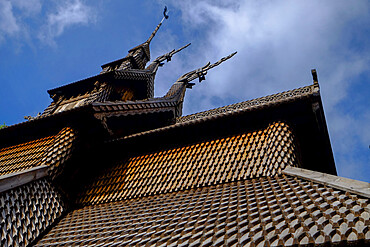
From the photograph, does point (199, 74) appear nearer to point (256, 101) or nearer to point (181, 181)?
point (256, 101)

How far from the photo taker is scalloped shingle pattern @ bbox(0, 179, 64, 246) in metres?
4.95

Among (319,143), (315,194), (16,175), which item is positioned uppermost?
(319,143)

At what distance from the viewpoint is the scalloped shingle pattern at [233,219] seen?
3006 millimetres

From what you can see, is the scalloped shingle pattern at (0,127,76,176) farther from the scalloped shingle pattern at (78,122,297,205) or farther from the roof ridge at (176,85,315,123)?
the roof ridge at (176,85,315,123)

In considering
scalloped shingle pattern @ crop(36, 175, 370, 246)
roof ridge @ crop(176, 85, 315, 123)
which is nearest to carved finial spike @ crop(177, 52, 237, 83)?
roof ridge @ crop(176, 85, 315, 123)

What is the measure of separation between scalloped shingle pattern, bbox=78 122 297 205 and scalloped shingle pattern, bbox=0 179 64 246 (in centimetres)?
102

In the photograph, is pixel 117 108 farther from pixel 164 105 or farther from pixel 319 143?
pixel 319 143

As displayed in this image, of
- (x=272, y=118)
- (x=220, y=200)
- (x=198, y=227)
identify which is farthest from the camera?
(x=272, y=118)

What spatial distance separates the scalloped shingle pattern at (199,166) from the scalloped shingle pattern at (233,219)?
1.05 ft

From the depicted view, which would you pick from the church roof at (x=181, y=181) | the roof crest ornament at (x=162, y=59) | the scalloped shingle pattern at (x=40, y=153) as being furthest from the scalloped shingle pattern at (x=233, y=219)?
the roof crest ornament at (x=162, y=59)

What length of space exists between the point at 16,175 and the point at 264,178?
5.36 meters

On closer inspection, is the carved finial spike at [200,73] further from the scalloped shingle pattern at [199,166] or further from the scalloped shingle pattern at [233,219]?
the scalloped shingle pattern at [233,219]

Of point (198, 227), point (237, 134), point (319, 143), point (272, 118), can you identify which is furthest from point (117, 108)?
point (319, 143)

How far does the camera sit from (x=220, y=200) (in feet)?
15.7
